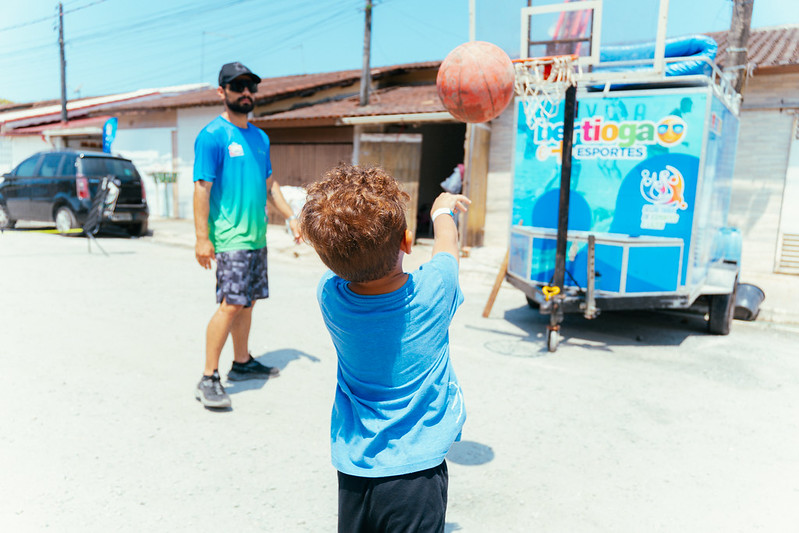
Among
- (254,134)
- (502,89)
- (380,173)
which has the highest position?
(502,89)

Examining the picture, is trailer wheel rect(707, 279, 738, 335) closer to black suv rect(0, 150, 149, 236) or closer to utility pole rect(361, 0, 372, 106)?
utility pole rect(361, 0, 372, 106)

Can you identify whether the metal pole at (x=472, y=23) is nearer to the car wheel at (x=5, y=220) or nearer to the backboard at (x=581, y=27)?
the backboard at (x=581, y=27)

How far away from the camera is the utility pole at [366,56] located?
1483 cm

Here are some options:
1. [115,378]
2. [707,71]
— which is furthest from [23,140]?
[707,71]

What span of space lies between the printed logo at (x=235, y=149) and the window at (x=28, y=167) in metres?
12.0

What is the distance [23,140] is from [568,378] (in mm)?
27633

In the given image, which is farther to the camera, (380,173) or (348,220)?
(380,173)

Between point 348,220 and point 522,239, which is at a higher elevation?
point 348,220

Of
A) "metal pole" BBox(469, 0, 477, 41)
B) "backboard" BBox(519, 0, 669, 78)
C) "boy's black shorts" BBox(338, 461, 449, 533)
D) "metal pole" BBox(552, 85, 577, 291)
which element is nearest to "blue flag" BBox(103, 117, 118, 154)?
"metal pole" BBox(469, 0, 477, 41)

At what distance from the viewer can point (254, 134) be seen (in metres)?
4.06

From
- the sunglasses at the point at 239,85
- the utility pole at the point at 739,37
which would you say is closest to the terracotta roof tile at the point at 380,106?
the utility pole at the point at 739,37

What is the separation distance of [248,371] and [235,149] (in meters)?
1.67

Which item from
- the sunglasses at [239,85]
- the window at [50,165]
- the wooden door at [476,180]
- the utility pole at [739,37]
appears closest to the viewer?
the sunglasses at [239,85]

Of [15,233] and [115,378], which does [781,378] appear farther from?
[15,233]
